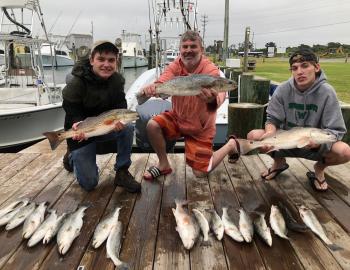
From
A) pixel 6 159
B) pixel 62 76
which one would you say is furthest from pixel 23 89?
pixel 62 76

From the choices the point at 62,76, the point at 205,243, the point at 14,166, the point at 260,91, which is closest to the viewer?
the point at 205,243

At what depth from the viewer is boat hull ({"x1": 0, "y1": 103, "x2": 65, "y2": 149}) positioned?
8.80 meters

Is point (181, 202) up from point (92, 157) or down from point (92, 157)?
down

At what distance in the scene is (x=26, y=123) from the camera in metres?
9.22

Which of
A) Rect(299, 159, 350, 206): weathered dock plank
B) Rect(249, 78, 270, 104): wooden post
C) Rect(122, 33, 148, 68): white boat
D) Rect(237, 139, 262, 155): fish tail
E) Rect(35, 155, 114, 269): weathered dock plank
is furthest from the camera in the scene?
Rect(122, 33, 148, 68): white boat

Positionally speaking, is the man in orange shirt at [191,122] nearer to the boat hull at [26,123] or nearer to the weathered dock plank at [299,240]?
the weathered dock plank at [299,240]

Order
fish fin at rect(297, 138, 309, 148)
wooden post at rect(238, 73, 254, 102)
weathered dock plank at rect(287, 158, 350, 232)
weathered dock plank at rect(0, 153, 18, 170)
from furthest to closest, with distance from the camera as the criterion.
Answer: wooden post at rect(238, 73, 254, 102) → weathered dock plank at rect(0, 153, 18, 170) → fish fin at rect(297, 138, 309, 148) → weathered dock plank at rect(287, 158, 350, 232)

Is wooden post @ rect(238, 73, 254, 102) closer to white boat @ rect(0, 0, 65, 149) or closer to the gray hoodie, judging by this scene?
the gray hoodie

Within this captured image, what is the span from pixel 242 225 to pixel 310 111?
1.58 meters

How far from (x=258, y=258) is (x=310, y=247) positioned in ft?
1.55

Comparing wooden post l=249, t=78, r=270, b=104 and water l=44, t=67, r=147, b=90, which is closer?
wooden post l=249, t=78, r=270, b=104

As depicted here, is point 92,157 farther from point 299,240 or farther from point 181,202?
point 299,240

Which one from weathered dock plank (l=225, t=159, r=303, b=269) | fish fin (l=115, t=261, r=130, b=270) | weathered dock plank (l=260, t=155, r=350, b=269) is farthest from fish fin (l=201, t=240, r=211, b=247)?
weathered dock plank (l=260, t=155, r=350, b=269)

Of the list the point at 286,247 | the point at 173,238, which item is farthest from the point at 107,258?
the point at 286,247
